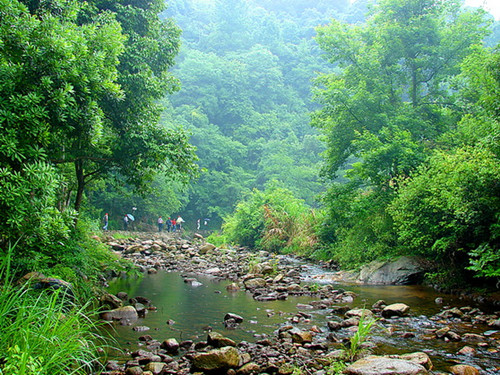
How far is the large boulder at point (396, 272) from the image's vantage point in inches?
446

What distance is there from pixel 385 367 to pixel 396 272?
26.6 ft

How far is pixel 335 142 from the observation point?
1816 cm

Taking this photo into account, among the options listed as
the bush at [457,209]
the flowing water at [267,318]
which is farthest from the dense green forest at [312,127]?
the flowing water at [267,318]

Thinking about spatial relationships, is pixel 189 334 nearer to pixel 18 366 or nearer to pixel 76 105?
pixel 18 366

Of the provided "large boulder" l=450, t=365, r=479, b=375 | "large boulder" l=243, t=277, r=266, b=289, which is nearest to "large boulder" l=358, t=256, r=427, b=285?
"large boulder" l=243, t=277, r=266, b=289

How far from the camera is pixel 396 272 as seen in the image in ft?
38.1

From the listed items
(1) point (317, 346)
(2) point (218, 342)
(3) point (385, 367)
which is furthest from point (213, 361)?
(3) point (385, 367)

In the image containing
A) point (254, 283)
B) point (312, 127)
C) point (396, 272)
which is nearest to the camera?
point (254, 283)

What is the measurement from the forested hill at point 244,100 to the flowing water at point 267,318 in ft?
96.9

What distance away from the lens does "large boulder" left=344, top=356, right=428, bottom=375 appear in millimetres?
4098

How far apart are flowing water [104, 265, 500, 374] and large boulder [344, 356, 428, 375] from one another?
30.3 inches

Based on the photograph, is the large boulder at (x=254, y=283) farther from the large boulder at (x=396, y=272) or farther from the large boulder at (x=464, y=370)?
the large boulder at (x=464, y=370)

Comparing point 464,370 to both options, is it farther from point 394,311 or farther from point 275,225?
point 275,225

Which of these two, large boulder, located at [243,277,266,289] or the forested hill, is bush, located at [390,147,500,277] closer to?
large boulder, located at [243,277,266,289]
